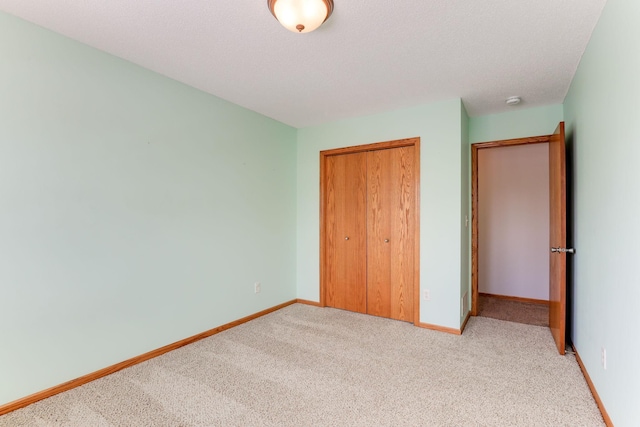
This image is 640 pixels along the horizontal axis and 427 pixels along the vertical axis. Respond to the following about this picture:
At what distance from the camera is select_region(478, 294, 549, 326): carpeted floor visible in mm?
3426

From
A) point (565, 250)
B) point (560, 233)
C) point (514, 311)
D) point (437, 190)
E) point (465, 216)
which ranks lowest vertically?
point (514, 311)

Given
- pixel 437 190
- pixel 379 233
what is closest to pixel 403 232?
pixel 379 233

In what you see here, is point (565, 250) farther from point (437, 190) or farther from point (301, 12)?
point (301, 12)

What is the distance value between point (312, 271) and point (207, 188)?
5.60 ft

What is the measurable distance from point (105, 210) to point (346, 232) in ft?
7.92

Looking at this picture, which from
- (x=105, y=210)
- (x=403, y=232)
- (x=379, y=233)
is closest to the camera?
(x=105, y=210)

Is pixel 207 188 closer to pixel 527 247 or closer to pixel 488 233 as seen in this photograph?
pixel 488 233

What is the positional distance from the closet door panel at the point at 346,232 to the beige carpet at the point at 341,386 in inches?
32.1

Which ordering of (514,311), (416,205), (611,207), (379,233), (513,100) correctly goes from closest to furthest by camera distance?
(611,207) → (513,100) → (416,205) → (379,233) → (514,311)

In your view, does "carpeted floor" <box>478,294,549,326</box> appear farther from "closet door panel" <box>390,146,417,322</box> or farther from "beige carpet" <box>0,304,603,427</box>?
"closet door panel" <box>390,146,417,322</box>

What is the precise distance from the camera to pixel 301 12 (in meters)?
1.63

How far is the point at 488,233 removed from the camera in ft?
14.9

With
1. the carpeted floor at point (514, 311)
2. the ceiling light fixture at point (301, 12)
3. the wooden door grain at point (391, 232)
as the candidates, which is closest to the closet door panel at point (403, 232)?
the wooden door grain at point (391, 232)

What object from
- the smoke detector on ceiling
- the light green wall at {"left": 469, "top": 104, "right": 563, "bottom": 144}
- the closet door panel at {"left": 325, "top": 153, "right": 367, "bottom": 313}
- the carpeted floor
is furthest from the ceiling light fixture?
the carpeted floor
